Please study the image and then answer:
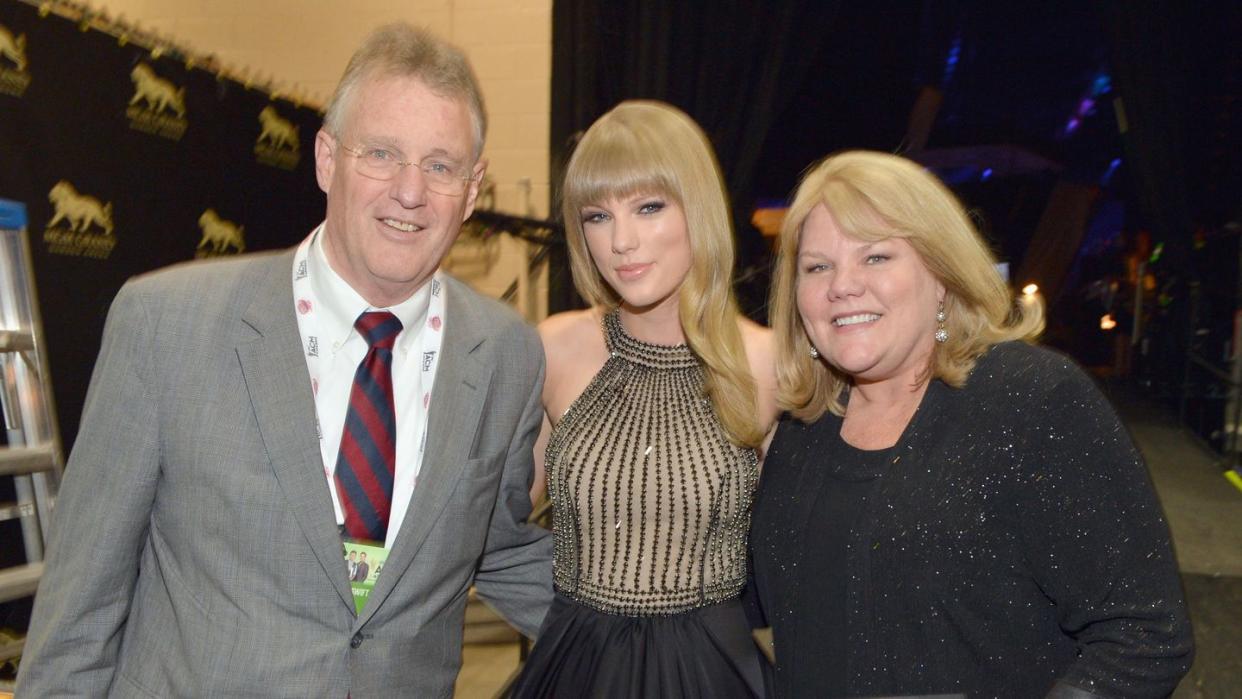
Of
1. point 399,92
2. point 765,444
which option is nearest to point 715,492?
point 765,444

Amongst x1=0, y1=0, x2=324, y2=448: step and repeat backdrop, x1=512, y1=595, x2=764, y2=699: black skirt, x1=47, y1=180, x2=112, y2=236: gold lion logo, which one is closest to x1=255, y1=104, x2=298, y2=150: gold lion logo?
x1=0, y1=0, x2=324, y2=448: step and repeat backdrop

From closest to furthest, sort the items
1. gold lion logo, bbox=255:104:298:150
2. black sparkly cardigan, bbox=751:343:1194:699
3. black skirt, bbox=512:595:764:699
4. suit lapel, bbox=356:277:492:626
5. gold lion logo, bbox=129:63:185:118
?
black sparkly cardigan, bbox=751:343:1194:699 < suit lapel, bbox=356:277:492:626 < black skirt, bbox=512:595:764:699 < gold lion logo, bbox=129:63:185:118 < gold lion logo, bbox=255:104:298:150

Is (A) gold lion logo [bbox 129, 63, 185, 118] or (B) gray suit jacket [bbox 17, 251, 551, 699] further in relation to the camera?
(A) gold lion logo [bbox 129, 63, 185, 118]

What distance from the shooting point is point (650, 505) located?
6.47 ft

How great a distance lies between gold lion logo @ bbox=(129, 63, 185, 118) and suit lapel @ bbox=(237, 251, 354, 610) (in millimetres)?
2124

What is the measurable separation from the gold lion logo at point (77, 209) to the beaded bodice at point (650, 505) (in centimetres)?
188

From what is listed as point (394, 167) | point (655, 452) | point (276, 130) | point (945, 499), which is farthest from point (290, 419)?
point (276, 130)

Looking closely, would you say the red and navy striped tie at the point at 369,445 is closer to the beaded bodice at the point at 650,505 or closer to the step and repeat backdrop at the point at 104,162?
the beaded bodice at the point at 650,505

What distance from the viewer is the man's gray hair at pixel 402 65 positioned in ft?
5.00

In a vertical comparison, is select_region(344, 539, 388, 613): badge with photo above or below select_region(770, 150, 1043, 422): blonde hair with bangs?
below

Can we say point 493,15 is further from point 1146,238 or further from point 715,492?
point 1146,238

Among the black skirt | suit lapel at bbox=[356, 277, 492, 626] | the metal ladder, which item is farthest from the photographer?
the metal ladder

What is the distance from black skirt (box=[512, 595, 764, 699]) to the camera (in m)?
1.86

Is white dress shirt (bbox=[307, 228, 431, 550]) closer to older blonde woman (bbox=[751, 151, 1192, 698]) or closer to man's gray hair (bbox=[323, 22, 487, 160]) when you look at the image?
man's gray hair (bbox=[323, 22, 487, 160])
